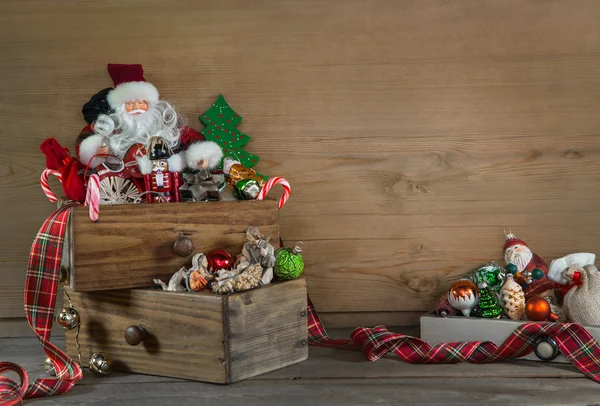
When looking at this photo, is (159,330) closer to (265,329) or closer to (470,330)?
(265,329)

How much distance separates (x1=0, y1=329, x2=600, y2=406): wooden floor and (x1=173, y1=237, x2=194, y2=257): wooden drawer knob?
201 mm

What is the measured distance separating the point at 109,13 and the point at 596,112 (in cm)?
103

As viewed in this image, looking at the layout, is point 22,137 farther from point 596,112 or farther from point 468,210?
point 596,112

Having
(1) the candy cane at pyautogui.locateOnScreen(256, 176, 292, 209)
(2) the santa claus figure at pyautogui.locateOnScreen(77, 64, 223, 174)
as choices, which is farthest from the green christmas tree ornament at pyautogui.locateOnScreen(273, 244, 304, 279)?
(2) the santa claus figure at pyautogui.locateOnScreen(77, 64, 223, 174)

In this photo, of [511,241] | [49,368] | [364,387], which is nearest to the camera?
[364,387]

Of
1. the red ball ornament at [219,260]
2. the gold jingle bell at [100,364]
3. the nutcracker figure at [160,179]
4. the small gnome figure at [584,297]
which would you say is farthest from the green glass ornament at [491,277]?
the gold jingle bell at [100,364]

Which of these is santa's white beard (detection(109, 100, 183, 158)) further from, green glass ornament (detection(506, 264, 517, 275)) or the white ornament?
the white ornament

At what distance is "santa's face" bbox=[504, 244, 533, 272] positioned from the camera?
4.59 feet

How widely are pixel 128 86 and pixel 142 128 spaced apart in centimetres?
9

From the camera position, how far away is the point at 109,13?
1.49 m

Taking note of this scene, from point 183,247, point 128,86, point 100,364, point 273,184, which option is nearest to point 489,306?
point 273,184

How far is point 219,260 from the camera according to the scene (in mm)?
1195

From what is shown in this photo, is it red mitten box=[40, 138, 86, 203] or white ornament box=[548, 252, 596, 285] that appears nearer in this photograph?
red mitten box=[40, 138, 86, 203]

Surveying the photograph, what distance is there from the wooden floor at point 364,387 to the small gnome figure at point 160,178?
304mm
